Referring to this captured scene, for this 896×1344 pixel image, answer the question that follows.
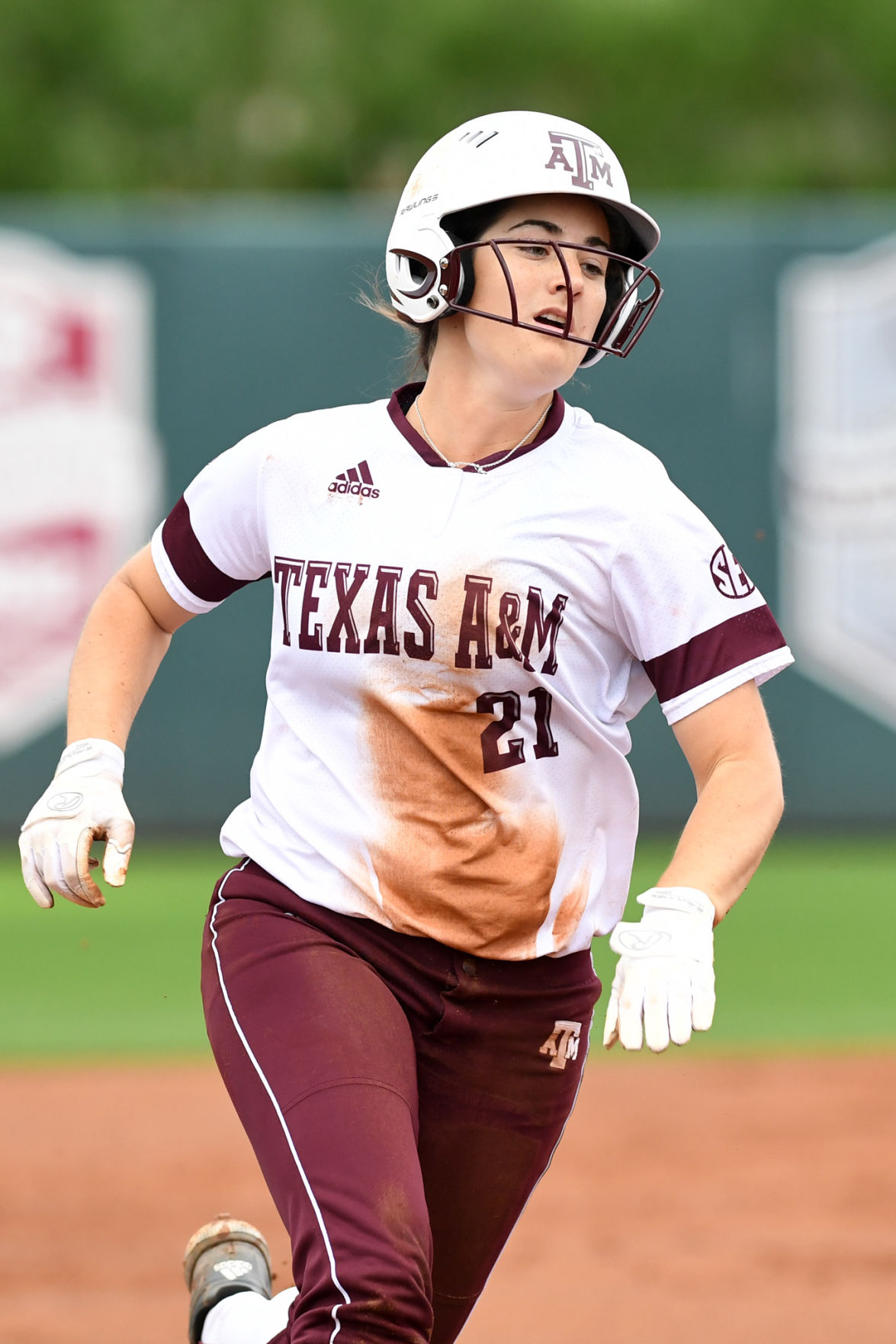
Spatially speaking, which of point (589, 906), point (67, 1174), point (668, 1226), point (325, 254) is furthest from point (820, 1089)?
point (325, 254)

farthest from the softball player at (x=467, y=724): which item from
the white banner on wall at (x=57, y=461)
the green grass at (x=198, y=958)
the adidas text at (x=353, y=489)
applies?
the white banner on wall at (x=57, y=461)

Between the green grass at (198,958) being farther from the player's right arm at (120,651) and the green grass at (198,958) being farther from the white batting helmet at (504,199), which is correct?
the white batting helmet at (504,199)

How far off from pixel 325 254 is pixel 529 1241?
6.09m

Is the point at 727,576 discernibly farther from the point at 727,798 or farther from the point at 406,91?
the point at 406,91

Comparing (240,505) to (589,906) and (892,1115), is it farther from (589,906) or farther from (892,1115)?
(892,1115)

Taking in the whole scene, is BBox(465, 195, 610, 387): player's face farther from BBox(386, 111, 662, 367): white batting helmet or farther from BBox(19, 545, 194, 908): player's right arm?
BBox(19, 545, 194, 908): player's right arm

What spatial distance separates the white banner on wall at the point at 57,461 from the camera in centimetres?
999

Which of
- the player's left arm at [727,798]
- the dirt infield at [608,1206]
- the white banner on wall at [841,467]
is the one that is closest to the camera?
the player's left arm at [727,798]

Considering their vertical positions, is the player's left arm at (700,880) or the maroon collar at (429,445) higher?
the maroon collar at (429,445)

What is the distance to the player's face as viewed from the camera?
3.12 meters

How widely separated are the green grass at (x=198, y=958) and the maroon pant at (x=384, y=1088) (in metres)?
4.30

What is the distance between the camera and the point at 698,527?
3.09 meters

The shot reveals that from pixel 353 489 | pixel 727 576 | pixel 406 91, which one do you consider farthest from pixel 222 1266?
pixel 406 91

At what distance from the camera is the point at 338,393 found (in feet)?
34.2
